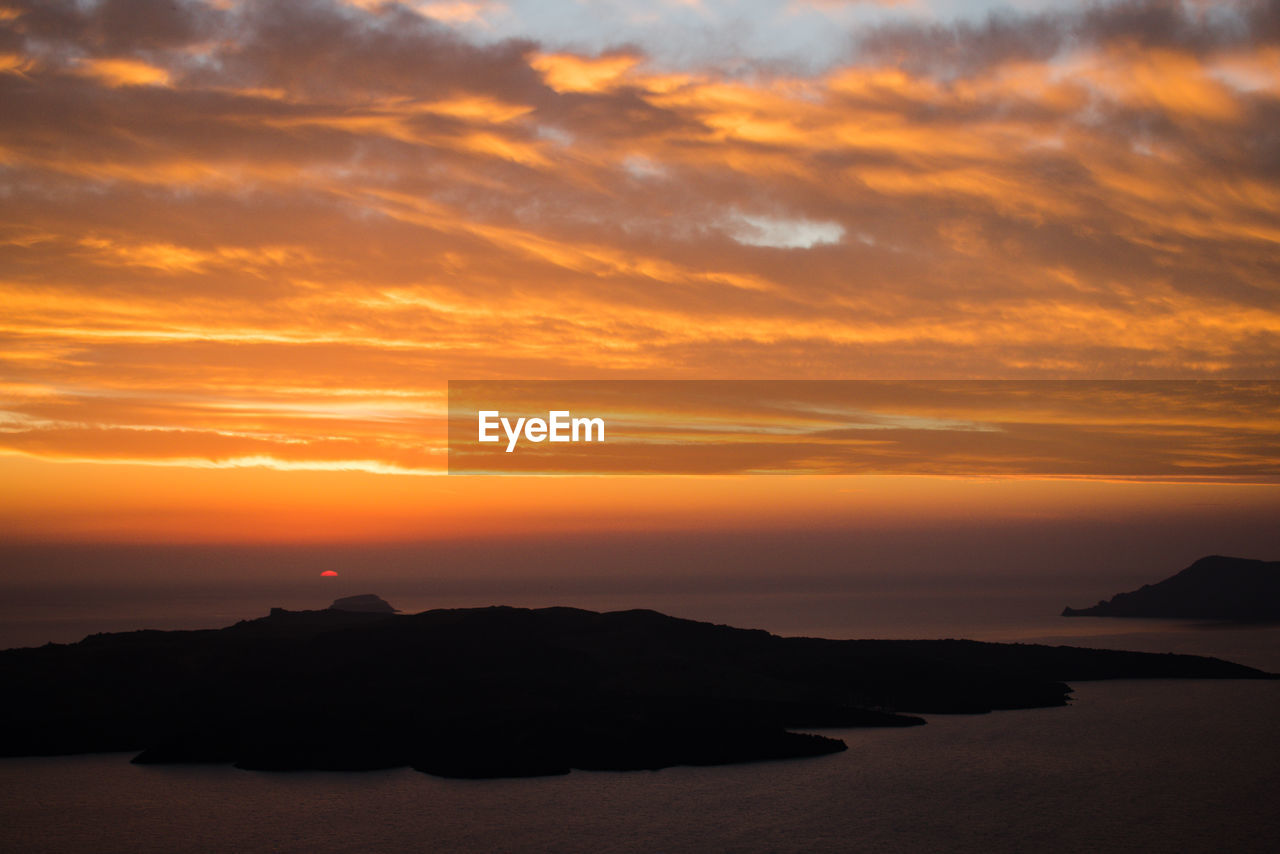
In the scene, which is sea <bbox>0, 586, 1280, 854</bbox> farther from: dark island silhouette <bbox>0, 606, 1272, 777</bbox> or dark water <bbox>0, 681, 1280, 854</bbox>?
dark island silhouette <bbox>0, 606, 1272, 777</bbox>

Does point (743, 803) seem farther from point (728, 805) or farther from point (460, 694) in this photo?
point (460, 694)

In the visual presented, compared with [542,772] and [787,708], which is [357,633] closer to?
[542,772]

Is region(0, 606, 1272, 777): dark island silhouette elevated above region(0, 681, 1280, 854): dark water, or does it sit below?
above

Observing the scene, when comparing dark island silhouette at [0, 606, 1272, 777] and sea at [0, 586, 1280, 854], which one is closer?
sea at [0, 586, 1280, 854]

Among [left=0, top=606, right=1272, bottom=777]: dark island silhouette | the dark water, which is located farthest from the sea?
[left=0, top=606, right=1272, bottom=777]: dark island silhouette

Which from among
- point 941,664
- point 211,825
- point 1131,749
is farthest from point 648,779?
point 941,664

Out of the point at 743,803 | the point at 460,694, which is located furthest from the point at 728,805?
the point at 460,694

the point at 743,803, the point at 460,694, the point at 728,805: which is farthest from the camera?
the point at 460,694
